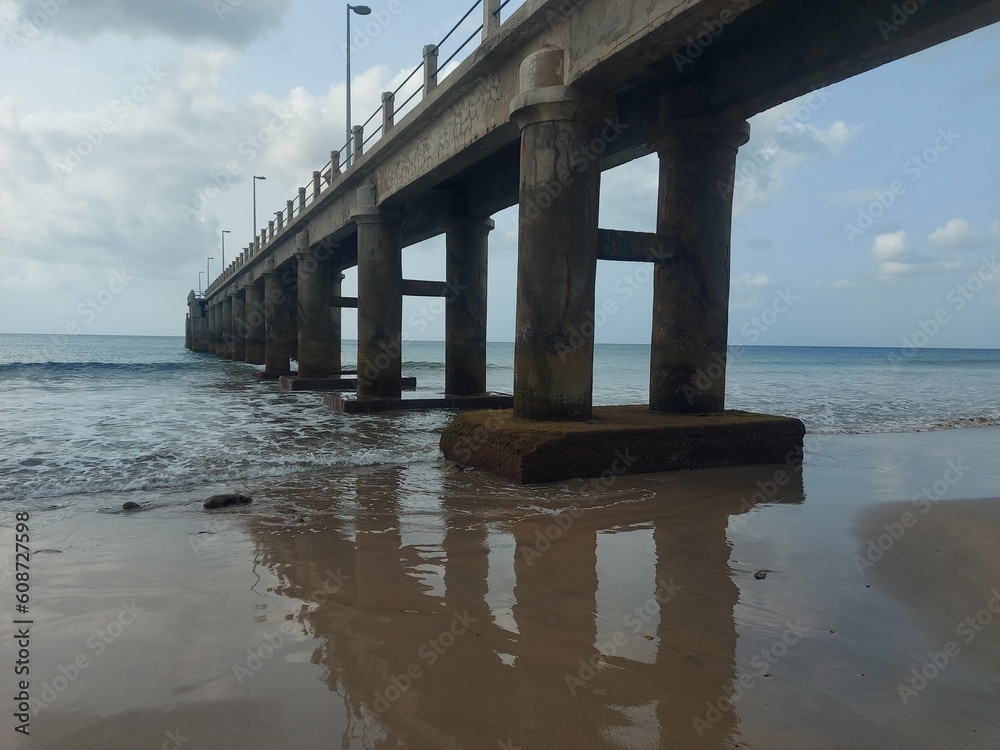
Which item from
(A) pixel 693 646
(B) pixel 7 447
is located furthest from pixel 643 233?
(B) pixel 7 447

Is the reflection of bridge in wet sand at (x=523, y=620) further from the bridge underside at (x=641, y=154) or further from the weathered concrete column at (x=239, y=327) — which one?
the weathered concrete column at (x=239, y=327)

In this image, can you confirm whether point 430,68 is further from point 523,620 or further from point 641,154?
point 523,620

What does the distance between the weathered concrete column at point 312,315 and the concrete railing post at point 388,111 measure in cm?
886

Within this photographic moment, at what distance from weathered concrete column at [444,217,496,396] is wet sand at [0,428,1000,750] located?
9667 millimetres

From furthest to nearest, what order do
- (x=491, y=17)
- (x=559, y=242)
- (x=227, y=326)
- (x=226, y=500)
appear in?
(x=227, y=326) → (x=491, y=17) → (x=559, y=242) → (x=226, y=500)

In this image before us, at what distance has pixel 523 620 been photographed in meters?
3.60

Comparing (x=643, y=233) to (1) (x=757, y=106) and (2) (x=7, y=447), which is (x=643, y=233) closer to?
(1) (x=757, y=106)

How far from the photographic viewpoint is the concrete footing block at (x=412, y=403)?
50.1 ft

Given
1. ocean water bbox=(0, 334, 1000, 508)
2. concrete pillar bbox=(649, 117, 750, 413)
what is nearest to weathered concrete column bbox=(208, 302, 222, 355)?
ocean water bbox=(0, 334, 1000, 508)

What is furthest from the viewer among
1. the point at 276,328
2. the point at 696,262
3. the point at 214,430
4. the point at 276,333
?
the point at 276,328

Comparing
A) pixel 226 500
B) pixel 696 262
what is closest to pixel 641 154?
pixel 696 262

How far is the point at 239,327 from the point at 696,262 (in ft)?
134

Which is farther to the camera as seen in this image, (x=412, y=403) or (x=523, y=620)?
(x=412, y=403)

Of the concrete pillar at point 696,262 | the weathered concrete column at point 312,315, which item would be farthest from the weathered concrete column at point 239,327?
the concrete pillar at point 696,262
